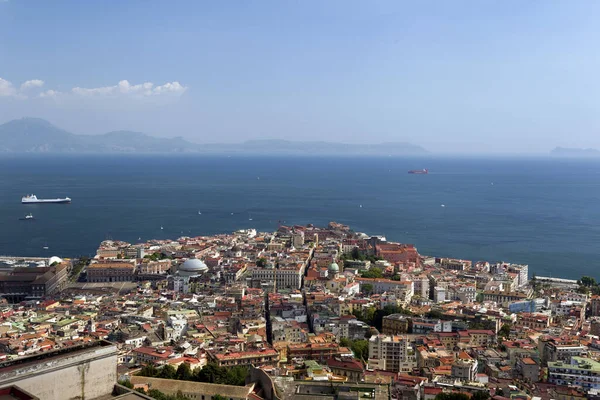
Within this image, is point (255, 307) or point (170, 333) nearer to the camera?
point (170, 333)

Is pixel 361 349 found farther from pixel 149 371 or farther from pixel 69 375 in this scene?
pixel 69 375

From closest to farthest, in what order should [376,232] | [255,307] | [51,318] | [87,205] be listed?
[51,318] < [255,307] < [376,232] < [87,205]

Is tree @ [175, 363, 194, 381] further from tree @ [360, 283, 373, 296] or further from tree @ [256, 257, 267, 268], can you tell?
tree @ [256, 257, 267, 268]

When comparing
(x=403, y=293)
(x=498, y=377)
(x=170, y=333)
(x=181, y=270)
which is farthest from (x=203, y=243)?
(x=498, y=377)

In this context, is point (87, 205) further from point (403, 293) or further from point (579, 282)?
point (579, 282)

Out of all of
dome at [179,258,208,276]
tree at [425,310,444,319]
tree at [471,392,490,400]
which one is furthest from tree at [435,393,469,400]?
dome at [179,258,208,276]

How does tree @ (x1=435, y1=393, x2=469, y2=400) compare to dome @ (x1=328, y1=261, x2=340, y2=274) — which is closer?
tree @ (x1=435, y1=393, x2=469, y2=400)
